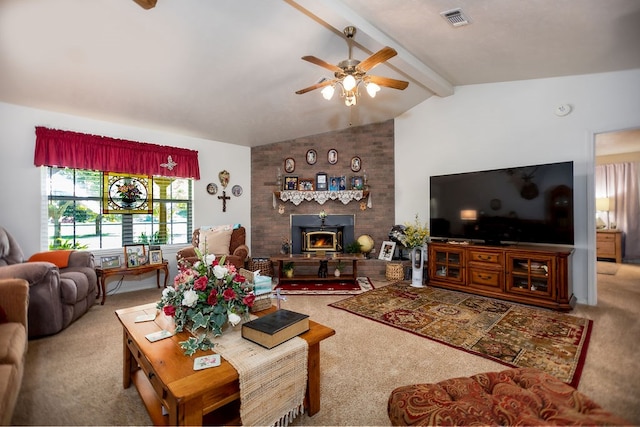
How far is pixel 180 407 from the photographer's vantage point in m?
1.23

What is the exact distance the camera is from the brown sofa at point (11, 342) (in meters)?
1.37

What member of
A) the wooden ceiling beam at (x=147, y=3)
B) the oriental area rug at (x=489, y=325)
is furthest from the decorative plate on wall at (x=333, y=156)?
the wooden ceiling beam at (x=147, y=3)

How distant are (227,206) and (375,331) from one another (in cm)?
370

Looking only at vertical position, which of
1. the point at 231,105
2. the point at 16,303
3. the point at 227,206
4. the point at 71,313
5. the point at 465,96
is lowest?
the point at 71,313

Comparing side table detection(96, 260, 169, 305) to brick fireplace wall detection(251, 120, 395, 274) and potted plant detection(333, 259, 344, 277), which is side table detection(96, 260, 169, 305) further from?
potted plant detection(333, 259, 344, 277)

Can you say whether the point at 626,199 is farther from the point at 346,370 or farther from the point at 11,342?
the point at 11,342

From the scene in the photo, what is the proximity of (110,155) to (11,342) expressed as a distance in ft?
10.1

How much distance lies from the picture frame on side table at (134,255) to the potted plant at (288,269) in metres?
2.08

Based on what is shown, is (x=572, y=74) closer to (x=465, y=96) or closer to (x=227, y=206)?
(x=465, y=96)

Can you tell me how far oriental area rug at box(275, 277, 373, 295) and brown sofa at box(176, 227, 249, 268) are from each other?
0.73 m

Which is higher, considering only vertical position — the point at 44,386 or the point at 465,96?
the point at 465,96

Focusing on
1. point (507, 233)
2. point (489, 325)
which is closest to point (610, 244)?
point (507, 233)

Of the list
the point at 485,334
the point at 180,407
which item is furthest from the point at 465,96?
the point at 180,407

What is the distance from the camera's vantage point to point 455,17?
2.68 metres
